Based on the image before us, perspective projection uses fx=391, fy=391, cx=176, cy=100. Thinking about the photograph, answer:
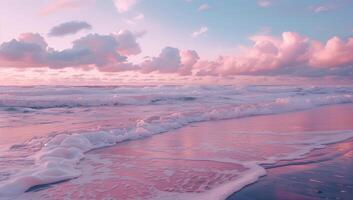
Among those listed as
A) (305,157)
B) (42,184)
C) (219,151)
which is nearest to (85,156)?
(42,184)

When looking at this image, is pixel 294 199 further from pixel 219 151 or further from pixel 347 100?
pixel 347 100

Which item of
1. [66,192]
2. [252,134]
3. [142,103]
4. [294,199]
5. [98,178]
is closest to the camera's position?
[294,199]

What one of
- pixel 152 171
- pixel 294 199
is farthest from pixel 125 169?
pixel 294 199

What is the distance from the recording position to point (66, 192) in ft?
19.3

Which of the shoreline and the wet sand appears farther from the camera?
the wet sand

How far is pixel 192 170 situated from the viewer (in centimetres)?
721

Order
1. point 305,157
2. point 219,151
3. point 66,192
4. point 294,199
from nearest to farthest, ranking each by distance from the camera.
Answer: point 294,199, point 66,192, point 305,157, point 219,151

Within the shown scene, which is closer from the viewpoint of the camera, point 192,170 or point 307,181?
point 307,181

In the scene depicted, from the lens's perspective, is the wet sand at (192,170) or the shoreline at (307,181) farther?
the wet sand at (192,170)

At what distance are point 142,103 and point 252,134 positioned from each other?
16.6 m

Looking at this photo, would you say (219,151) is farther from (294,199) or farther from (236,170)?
(294,199)

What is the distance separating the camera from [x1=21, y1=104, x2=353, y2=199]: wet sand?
5816 mm

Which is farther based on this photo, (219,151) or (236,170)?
(219,151)

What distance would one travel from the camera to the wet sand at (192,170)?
5816mm
